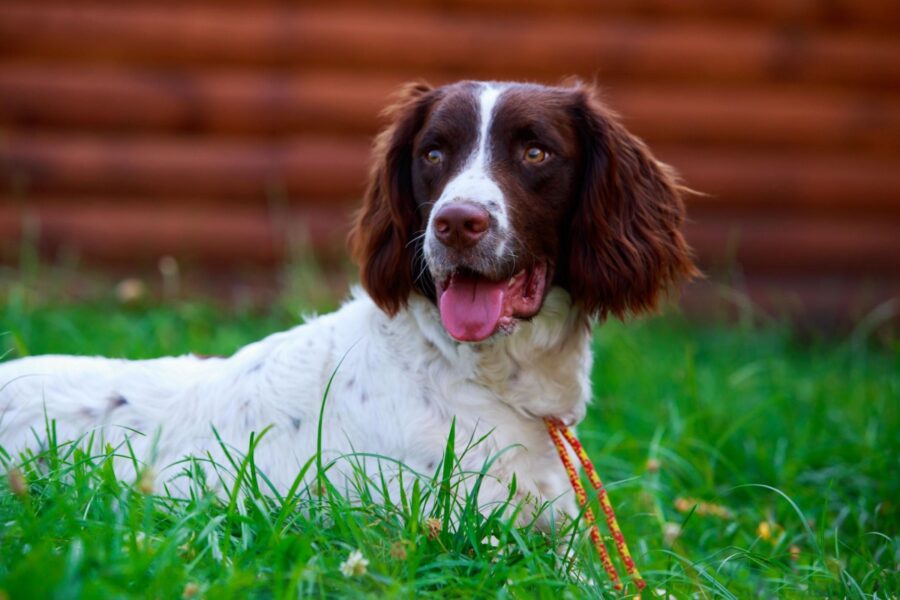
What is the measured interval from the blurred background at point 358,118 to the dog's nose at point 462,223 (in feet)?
10.6

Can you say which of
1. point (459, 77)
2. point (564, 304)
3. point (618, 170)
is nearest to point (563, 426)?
point (564, 304)

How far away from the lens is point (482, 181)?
2.36m

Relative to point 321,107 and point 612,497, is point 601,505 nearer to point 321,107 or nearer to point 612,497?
point 612,497

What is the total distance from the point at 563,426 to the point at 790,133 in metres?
4.41

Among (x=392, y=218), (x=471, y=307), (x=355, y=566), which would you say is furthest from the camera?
(x=392, y=218)

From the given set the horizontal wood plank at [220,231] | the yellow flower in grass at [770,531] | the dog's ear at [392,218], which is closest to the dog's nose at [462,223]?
the dog's ear at [392,218]

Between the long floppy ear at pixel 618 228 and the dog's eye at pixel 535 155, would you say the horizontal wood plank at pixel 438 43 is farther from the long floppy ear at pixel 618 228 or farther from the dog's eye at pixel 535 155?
the dog's eye at pixel 535 155

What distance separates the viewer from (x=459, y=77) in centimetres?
591

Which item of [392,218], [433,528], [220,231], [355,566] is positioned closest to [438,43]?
[220,231]

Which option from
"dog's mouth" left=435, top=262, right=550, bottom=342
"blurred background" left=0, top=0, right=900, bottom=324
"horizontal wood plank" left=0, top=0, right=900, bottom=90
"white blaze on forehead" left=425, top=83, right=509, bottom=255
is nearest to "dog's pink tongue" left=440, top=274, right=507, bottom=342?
"dog's mouth" left=435, top=262, right=550, bottom=342

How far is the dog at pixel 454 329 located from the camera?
2342 millimetres

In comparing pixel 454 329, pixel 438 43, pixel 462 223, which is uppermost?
pixel 438 43

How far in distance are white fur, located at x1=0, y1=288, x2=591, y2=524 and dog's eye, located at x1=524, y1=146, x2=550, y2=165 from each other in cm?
33

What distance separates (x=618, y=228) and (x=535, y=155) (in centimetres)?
28
